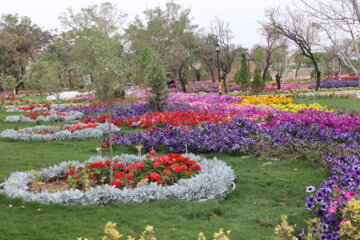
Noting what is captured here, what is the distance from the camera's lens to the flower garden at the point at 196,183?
4070 mm

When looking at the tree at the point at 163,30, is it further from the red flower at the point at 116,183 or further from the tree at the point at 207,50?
the red flower at the point at 116,183

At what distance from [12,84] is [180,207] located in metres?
25.6

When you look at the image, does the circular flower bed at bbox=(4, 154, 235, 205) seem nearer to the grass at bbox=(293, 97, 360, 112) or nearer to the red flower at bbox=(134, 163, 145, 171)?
the red flower at bbox=(134, 163, 145, 171)

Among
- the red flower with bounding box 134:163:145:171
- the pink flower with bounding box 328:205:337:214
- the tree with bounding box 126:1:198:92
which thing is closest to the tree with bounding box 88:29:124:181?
the red flower with bounding box 134:163:145:171

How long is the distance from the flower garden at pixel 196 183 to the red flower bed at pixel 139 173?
18 millimetres

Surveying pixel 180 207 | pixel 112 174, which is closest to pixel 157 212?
pixel 180 207

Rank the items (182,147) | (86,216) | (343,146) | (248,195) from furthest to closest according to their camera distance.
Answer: (182,147) → (343,146) → (248,195) → (86,216)

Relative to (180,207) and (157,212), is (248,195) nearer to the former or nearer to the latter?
(180,207)

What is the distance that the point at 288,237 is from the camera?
261 centimetres

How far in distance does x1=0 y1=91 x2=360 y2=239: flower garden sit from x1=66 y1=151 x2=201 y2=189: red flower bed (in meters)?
0.02

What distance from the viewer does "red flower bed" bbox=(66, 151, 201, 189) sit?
559 cm

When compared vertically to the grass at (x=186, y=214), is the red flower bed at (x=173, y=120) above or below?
above

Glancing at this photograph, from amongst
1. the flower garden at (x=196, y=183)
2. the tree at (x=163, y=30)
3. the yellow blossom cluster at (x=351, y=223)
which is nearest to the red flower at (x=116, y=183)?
the flower garden at (x=196, y=183)

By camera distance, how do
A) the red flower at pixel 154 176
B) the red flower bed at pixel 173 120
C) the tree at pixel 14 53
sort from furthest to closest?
the tree at pixel 14 53, the red flower bed at pixel 173 120, the red flower at pixel 154 176
